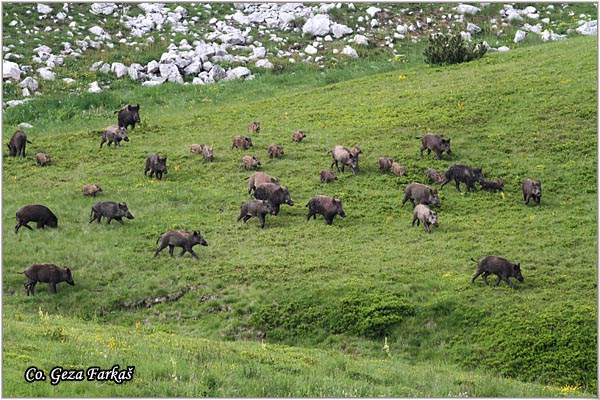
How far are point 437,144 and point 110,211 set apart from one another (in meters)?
12.6

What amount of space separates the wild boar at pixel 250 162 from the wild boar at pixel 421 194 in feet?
21.2

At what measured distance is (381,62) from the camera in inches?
1849

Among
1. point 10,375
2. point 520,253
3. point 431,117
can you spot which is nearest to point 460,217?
point 520,253

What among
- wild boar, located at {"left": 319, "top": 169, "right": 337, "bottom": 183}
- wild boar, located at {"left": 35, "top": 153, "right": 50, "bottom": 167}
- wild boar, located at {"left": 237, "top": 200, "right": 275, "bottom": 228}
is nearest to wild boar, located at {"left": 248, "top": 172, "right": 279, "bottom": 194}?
wild boar, located at {"left": 237, "top": 200, "right": 275, "bottom": 228}

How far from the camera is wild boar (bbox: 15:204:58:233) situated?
2459cm

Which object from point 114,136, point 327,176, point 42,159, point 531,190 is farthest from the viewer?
point 114,136

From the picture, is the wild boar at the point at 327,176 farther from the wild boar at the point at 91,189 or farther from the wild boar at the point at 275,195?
the wild boar at the point at 91,189

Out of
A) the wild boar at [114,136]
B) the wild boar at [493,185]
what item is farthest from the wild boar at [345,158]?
the wild boar at [114,136]

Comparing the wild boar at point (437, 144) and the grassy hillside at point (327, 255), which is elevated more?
the wild boar at point (437, 144)

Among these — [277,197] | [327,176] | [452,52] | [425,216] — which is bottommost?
[425,216]

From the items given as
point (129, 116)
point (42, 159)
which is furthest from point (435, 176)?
point (42, 159)

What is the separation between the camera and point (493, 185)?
27.4 metres

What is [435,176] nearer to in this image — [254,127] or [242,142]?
[242,142]

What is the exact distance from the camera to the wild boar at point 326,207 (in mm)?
24703
